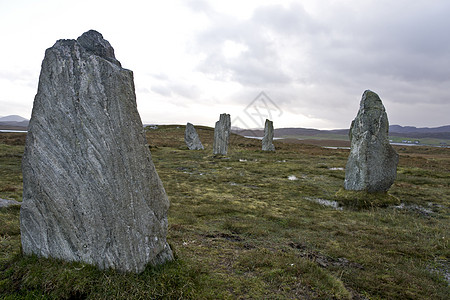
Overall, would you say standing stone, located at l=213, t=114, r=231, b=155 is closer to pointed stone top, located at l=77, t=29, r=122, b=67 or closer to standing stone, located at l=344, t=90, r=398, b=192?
standing stone, located at l=344, t=90, r=398, b=192

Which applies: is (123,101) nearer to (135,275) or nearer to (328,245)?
(135,275)

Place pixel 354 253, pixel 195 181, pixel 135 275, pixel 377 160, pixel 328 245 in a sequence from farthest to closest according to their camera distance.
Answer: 1. pixel 195 181
2. pixel 377 160
3. pixel 328 245
4. pixel 354 253
5. pixel 135 275

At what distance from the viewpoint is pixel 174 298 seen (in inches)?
175

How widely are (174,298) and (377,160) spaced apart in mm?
12328

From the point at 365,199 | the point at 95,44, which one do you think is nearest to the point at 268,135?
the point at 365,199

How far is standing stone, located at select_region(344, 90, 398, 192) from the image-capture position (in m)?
13.2

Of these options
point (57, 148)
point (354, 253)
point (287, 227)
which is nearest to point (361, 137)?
point (287, 227)

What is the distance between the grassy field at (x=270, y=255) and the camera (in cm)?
456

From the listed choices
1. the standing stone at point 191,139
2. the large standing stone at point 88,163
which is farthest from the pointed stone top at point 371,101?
the standing stone at point 191,139

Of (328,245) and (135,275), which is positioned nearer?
(135,275)

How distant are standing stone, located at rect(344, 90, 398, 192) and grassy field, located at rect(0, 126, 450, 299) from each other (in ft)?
4.78

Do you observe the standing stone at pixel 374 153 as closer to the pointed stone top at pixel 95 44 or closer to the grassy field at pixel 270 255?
the grassy field at pixel 270 255

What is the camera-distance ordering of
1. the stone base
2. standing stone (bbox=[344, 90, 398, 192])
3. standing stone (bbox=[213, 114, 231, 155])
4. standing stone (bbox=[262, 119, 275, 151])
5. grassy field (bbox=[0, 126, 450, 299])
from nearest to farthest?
1. grassy field (bbox=[0, 126, 450, 299])
2. the stone base
3. standing stone (bbox=[344, 90, 398, 192])
4. standing stone (bbox=[213, 114, 231, 155])
5. standing stone (bbox=[262, 119, 275, 151])

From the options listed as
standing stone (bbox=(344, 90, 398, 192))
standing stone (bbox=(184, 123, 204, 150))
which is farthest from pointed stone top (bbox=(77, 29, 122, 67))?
standing stone (bbox=(184, 123, 204, 150))
